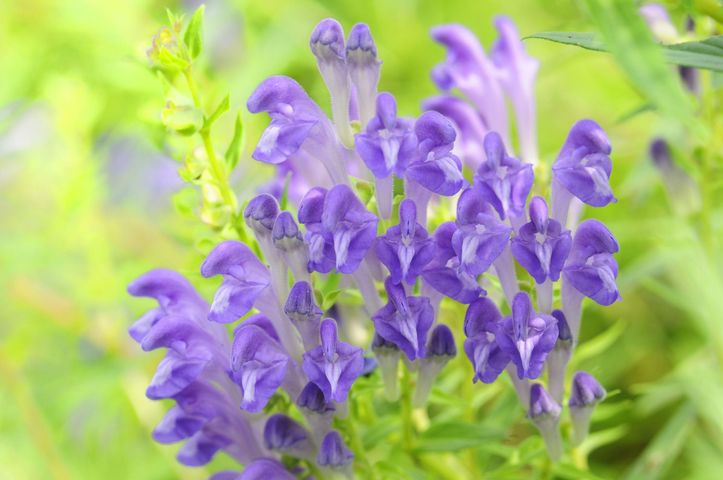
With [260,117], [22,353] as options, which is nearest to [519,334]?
[22,353]

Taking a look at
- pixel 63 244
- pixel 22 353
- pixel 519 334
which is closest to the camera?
pixel 519 334

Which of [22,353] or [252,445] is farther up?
[22,353]

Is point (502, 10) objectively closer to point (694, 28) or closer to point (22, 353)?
point (694, 28)

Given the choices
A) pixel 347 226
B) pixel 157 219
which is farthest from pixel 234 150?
pixel 157 219

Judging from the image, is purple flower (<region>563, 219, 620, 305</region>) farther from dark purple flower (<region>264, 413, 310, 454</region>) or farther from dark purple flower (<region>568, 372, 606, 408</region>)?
dark purple flower (<region>264, 413, 310, 454</region>)

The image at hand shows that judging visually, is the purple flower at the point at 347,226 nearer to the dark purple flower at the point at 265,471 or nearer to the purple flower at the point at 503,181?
the purple flower at the point at 503,181

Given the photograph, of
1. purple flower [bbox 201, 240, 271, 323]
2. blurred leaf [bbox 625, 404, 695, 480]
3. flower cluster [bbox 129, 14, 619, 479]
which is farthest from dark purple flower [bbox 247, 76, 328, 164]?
blurred leaf [bbox 625, 404, 695, 480]
